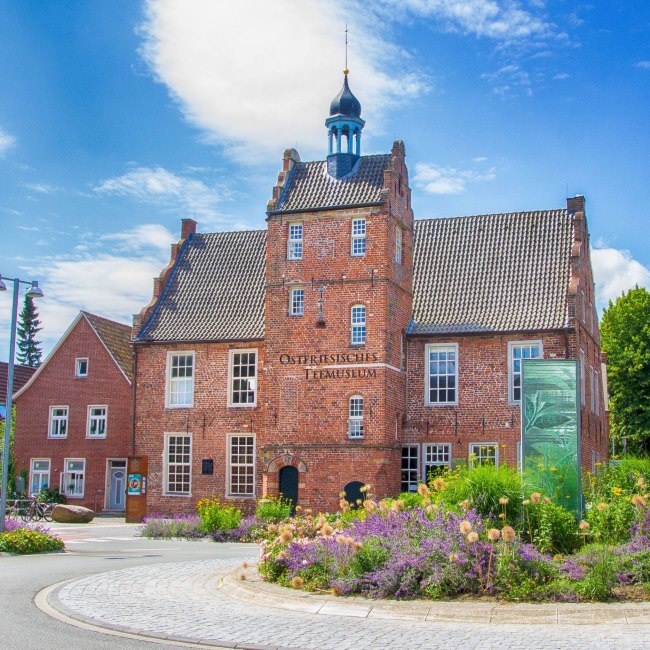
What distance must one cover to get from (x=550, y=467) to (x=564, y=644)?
28.7 feet

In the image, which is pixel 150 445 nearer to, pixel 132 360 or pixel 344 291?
pixel 132 360

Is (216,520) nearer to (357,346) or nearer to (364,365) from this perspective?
(364,365)

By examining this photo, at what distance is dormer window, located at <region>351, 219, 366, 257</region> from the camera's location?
34938 mm

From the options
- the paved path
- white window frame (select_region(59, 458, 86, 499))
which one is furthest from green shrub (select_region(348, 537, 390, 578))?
white window frame (select_region(59, 458, 86, 499))

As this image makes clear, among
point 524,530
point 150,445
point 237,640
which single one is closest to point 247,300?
point 150,445

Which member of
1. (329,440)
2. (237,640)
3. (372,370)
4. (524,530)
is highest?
(372,370)

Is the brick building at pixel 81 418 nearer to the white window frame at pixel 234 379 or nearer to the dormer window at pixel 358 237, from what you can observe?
the white window frame at pixel 234 379

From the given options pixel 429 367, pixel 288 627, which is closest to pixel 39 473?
pixel 429 367

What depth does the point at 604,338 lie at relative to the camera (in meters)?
54.8

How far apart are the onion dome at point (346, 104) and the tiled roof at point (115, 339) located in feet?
49.3

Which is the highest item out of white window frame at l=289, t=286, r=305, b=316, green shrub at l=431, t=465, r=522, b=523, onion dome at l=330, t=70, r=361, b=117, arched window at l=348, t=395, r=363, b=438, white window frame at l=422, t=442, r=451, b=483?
onion dome at l=330, t=70, r=361, b=117

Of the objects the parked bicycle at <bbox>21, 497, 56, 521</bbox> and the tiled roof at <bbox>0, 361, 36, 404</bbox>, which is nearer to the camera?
the parked bicycle at <bbox>21, 497, 56, 521</bbox>

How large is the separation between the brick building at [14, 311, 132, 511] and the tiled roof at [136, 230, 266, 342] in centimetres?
383

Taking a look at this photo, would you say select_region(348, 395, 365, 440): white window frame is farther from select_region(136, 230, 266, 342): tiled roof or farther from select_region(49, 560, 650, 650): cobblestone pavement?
select_region(49, 560, 650, 650): cobblestone pavement
